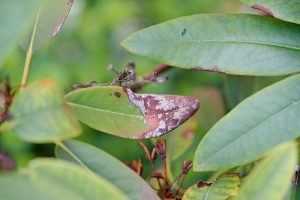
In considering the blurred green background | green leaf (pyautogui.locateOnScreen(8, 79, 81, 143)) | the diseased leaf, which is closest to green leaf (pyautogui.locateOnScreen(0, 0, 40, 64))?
green leaf (pyautogui.locateOnScreen(8, 79, 81, 143))

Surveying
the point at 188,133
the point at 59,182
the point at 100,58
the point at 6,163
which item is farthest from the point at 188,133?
the point at 100,58

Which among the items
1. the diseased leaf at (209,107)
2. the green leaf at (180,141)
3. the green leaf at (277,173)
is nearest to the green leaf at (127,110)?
the green leaf at (277,173)

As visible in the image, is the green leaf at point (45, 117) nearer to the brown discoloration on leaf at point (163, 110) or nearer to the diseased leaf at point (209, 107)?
the brown discoloration on leaf at point (163, 110)

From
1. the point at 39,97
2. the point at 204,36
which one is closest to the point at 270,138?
the point at 204,36

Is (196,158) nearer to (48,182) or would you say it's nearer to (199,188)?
(199,188)

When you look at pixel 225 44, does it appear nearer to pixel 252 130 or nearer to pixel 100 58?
pixel 252 130

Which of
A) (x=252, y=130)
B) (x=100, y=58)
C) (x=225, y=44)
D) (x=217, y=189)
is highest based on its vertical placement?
(x=225, y=44)

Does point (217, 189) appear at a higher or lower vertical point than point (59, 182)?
lower
